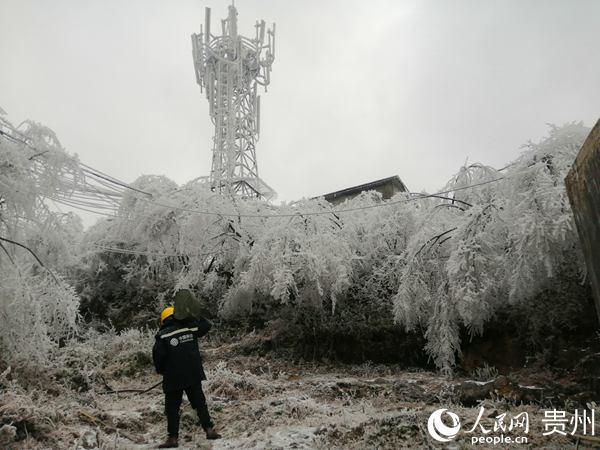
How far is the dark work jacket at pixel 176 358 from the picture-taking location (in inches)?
179

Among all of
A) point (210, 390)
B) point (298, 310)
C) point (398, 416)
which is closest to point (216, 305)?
point (298, 310)

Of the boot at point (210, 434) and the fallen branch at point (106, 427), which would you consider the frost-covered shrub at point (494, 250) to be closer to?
the boot at point (210, 434)

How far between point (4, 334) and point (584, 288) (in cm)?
872

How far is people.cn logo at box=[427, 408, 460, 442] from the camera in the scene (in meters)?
4.18

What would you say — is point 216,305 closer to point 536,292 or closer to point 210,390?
point 210,390

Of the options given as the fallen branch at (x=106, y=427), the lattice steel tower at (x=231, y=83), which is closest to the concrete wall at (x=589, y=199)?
the fallen branch at (x=106, y=427)

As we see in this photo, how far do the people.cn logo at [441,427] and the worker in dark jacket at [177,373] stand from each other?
2017 millimetres

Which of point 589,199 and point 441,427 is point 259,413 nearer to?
point 441,427

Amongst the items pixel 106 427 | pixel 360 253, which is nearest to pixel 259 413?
pixel 106 427

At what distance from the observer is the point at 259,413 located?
221 inches

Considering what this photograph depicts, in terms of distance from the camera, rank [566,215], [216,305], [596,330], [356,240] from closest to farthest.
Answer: [566,215] < [596,330] < [356,240] < [216,305]

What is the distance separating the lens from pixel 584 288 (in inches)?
297

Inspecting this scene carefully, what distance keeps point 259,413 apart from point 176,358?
153 centimetres

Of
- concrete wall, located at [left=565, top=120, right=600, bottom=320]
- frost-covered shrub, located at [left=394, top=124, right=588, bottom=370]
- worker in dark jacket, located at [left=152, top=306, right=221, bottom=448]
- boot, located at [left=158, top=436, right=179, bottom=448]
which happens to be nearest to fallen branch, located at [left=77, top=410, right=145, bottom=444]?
boot, located at [left=158, top=436, right=179, bottom=448]
